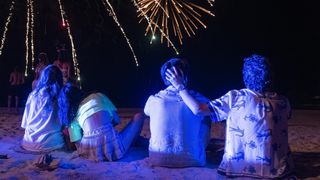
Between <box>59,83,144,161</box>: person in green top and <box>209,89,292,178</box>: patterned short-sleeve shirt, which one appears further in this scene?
<box>59,83,144,161</box>: person in green top

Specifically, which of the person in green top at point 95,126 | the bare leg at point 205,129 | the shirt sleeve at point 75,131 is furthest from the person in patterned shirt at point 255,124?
the shirt sleeve at point 75,131

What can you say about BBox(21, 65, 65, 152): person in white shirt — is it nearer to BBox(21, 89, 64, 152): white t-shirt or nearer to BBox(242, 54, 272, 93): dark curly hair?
BBox(21, 89, 64, 152): white t-shirt

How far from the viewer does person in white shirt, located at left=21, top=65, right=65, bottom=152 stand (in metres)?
7.12

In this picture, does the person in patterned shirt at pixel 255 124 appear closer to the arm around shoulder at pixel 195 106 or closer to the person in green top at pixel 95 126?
the arm around shoulder at pixel 195 106

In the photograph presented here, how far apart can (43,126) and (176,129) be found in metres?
2.51

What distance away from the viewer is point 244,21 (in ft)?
78.6

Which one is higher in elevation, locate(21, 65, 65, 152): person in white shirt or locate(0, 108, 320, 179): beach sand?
locate(21, 65, 65, 152): person in white shirt

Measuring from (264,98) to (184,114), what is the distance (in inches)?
42.1

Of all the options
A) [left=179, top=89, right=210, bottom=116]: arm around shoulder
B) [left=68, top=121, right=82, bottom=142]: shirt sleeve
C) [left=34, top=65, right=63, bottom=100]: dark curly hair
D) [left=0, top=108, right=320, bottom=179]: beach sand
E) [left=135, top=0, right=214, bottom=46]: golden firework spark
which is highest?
[left=135, top=0, right=214, bottom=46]: golden firework spark

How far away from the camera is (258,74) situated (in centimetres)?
535

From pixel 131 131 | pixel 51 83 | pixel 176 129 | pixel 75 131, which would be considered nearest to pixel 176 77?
pixel 176 129

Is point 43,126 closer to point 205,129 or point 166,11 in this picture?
point 205,129

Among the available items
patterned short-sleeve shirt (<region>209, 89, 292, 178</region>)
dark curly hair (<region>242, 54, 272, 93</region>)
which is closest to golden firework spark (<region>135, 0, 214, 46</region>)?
dark curly hair (<region>242, 54, 272, 93</region>)

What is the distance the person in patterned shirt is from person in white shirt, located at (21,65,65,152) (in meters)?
2.66
